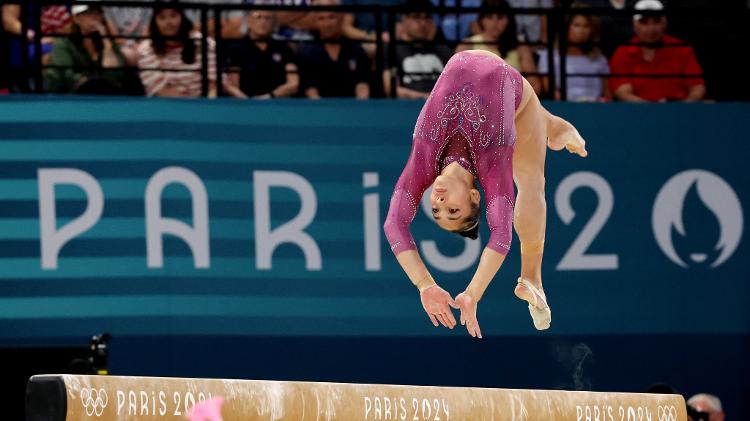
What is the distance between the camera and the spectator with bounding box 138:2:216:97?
990 cm

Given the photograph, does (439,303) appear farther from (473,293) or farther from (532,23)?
(532,23)

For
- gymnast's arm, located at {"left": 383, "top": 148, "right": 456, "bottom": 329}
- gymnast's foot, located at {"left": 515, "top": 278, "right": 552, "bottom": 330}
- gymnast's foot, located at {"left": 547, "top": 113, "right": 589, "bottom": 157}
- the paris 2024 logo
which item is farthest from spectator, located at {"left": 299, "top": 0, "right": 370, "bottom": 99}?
gymnast's arm, located at {"left": 383, "top": 148, "right": 456, "bottom": 329}

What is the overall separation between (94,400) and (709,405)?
493 cm

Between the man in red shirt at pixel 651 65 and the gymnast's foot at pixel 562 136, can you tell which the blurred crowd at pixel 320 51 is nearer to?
the man in red shirt at pixel 651 65

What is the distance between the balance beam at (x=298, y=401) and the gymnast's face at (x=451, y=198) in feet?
2.65

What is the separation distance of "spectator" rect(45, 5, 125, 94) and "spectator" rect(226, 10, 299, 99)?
0.80 m

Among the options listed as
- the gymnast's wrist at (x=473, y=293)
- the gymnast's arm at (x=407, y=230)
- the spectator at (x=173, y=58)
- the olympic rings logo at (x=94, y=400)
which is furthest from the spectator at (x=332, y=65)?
the olympic rings logo at (x=94, y=400)

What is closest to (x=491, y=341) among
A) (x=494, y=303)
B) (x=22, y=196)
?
(x=494, y=303)

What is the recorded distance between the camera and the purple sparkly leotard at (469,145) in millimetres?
6473

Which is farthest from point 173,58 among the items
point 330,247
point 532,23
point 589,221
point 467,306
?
point 467,306

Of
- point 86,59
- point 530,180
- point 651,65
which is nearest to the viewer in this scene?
point 530,180

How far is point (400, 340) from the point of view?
1007 cm

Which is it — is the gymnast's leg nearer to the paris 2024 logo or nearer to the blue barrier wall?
the blue barrier wall

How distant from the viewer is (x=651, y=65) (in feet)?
34.9
